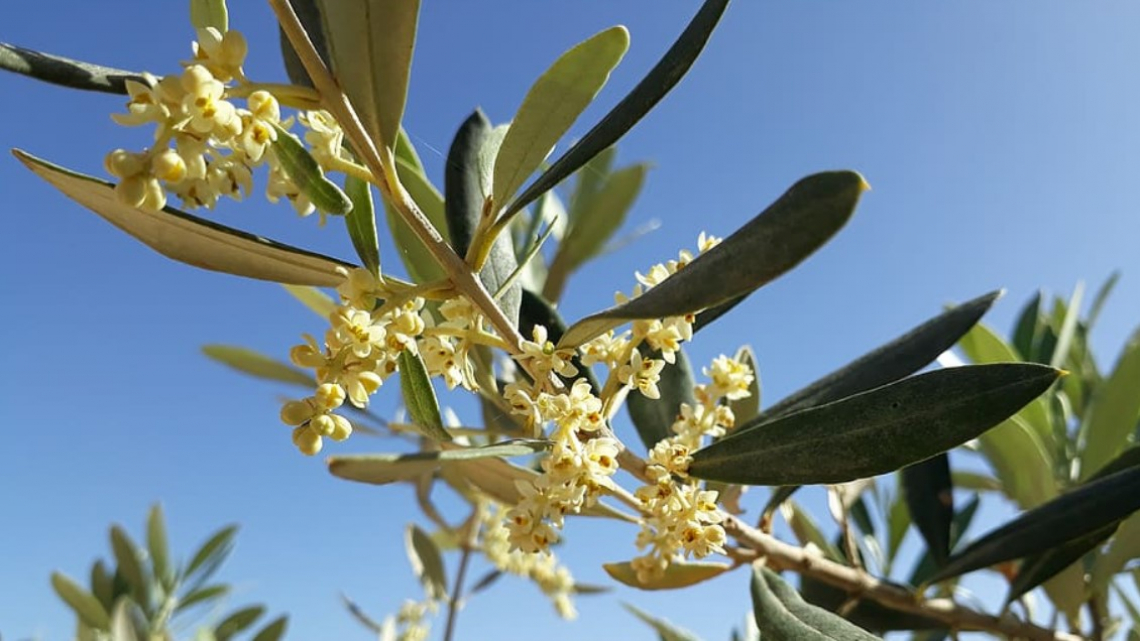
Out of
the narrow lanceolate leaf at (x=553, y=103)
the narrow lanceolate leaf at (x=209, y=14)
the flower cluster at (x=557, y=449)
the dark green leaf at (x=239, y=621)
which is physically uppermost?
the narrow lanceolate leaf at (x=209, y=14)

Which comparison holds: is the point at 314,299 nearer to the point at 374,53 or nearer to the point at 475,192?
the point at 475,192

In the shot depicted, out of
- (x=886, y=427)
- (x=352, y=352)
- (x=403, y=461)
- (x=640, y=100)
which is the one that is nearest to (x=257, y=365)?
(x=403, y=461)

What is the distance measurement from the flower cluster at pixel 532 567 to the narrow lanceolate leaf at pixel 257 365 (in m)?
1.12

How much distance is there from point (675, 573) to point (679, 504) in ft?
1.37

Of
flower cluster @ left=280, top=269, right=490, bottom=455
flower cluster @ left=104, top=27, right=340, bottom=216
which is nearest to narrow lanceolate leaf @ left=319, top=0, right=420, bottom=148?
flower cluster @ left=104, top=27, right=340, bottom=216

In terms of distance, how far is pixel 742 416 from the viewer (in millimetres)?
1682

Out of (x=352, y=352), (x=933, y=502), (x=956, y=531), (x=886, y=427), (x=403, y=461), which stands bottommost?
(x=956, y=531)

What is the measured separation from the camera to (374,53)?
3.12 ft

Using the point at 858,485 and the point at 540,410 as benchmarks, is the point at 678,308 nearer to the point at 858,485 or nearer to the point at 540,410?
the point at 540,410

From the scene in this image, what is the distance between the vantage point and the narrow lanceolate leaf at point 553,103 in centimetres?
107

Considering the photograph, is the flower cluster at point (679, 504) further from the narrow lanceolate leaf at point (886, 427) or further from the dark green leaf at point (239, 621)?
the dark green leaf at point (239, 621)

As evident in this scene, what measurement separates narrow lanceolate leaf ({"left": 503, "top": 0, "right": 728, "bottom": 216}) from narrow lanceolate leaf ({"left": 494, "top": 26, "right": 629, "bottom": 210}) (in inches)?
1.1

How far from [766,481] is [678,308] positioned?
365 millimetres

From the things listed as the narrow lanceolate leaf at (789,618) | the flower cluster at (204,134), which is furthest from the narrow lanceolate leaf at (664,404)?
the flower cluster at (204,134)
